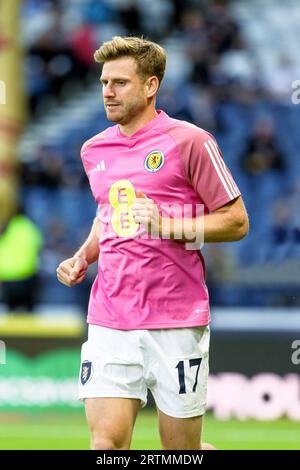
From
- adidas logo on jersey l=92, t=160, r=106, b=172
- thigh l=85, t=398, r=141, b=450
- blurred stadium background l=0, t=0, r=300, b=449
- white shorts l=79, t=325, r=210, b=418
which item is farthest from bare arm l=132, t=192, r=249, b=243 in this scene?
blurred stadium background l=0, t=0, r=300, b=449

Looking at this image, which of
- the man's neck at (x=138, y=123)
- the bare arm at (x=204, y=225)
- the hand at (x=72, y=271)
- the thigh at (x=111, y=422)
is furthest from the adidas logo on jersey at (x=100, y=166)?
the thigh at (x=111, y=422)

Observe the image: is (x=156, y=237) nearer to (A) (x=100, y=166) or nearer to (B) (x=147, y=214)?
(B) (x=147, y=214)

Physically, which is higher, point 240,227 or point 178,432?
point 240,227

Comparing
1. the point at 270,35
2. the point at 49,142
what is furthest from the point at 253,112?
the point at 49,142

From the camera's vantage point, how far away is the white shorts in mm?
5359

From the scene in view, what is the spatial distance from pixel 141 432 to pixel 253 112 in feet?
18.5

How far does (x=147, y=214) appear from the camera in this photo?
5.21m

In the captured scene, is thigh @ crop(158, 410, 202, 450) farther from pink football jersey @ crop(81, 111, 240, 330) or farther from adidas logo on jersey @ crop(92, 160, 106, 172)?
adidas logo on jersey @ crop(92, 160, 106, 172)

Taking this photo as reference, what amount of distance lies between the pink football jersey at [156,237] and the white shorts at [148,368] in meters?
0.06

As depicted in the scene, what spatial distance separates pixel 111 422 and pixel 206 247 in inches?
289

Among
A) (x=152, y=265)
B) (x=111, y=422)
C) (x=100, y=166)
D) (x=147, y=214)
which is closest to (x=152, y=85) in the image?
(x=100, y=166)

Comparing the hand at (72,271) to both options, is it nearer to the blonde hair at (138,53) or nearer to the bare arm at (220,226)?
the bare arm at (220,226)

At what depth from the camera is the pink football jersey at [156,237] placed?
5.38 m

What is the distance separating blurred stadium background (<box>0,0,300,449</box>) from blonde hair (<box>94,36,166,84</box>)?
4.08 m
